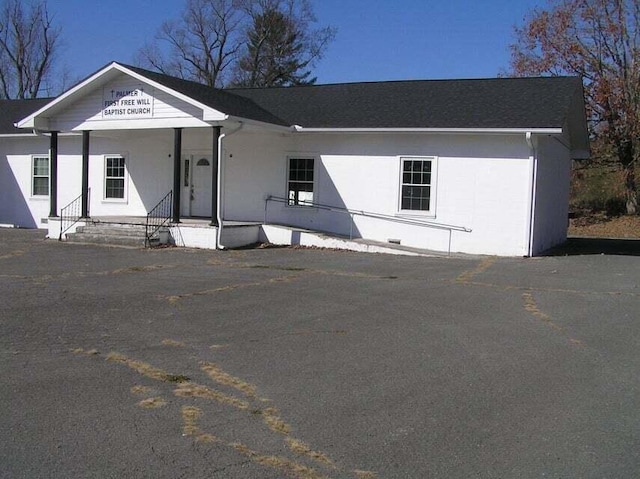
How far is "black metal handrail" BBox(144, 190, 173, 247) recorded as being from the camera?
17.9 meters

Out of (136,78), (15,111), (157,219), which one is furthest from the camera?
(15,111)

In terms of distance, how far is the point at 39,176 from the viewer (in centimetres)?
2428

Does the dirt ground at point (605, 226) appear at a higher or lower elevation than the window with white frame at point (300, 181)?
lower

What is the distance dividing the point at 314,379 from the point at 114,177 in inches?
723

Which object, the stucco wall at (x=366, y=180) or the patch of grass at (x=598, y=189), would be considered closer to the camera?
the stucco wall at (x=366, y=180)

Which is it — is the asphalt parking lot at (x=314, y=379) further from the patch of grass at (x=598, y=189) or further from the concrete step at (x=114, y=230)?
the patch of grass at (x=598, y=189)

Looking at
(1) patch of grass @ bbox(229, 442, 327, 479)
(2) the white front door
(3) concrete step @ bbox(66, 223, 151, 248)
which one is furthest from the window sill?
(1) patch of grass @ bbox(229, 442, 327, 479)

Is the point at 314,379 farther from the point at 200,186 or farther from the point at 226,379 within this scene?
the point at 200,186

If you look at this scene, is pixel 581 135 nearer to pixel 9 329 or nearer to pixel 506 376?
pixel 506 376

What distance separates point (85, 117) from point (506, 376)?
16.3m

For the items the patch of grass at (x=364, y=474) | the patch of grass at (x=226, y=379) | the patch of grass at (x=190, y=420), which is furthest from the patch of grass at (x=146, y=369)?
the patch of grass at (x=364, y=474)

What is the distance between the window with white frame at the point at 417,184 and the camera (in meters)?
18.4

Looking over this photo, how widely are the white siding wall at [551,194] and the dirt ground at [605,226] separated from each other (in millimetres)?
7829

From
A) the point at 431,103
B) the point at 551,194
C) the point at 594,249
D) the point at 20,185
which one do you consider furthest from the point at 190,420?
the point at 20,185
